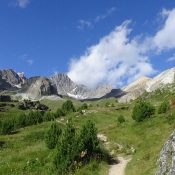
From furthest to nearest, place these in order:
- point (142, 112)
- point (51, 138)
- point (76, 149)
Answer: point (142, 112)
point (51, 138)
point (76, 149)

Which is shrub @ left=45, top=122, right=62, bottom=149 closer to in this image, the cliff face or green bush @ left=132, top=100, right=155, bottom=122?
green bush @ left=132, top=100, right=155, bottom=122

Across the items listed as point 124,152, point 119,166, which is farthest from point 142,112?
point 119,166

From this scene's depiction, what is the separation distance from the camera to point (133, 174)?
3391 cm

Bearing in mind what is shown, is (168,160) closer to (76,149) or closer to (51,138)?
(76,149)

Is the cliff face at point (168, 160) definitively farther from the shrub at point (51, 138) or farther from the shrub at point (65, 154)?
the shrub at point (51, 138)

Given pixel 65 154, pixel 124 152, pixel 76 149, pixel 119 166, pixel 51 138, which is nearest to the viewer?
pixel 65 154

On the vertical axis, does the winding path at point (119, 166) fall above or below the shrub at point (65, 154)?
below

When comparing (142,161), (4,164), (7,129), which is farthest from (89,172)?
(7,129)

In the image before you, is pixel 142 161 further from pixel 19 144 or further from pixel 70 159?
pixel 19 144

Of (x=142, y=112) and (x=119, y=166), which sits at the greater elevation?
(x=142, y=112)

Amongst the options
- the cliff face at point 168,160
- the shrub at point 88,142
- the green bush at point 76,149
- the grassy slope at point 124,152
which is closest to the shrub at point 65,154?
the green bush at point 76,149

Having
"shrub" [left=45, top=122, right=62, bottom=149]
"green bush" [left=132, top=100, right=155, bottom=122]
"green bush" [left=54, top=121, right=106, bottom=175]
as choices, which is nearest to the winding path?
"green bush" [left=54, top=121, right=106, bottom=175]

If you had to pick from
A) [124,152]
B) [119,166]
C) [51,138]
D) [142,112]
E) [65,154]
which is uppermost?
[142,112]

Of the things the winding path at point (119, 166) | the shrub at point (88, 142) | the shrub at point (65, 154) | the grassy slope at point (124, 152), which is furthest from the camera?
the shrub at point (88, 142)
